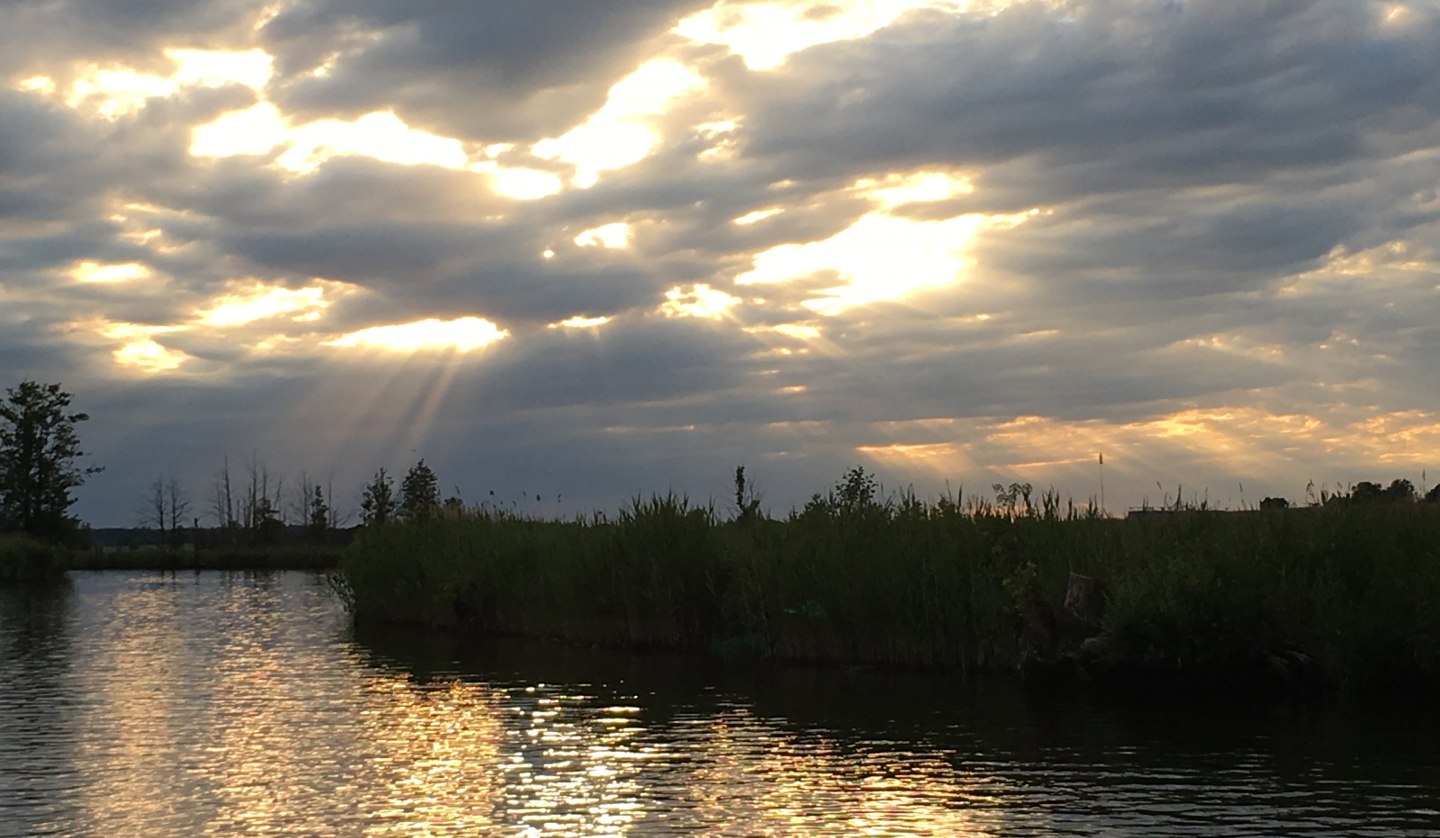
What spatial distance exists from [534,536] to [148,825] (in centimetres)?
2243

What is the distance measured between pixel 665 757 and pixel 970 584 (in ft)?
32.0

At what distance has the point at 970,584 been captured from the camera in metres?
25.7

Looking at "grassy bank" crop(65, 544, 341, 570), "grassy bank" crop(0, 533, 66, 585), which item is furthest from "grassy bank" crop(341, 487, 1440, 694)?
"grassy bank" crop(65, 544, 341, 570)

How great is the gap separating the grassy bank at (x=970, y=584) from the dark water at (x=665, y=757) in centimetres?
123

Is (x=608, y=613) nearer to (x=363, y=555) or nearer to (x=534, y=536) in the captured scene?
(x=534, y=536)

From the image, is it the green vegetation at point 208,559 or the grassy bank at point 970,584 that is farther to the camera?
the green vegetation at point 208,559

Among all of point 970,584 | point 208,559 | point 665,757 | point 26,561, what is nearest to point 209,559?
point 208,559

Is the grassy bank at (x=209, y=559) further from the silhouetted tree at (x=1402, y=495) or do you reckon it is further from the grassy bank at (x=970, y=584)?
the silhouetted tree at (x=1402, y=495)

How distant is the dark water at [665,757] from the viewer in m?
14.0

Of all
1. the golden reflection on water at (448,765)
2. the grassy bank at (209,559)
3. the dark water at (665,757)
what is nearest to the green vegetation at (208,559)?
the grassy bank at (209,559)

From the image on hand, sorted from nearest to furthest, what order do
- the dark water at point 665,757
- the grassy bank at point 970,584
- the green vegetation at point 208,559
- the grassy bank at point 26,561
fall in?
1. the dark water at point 665,757
2. the grassy bank at point 970,584
3. the grassy bank at point 26,561
4. the green vegetation at point 208,559

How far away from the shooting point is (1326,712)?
20422 millimetres

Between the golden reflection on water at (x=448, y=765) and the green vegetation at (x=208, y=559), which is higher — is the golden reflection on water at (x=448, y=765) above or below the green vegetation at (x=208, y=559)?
below

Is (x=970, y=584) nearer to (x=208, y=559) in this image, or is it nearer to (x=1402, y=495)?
(x=1402, y=495)
